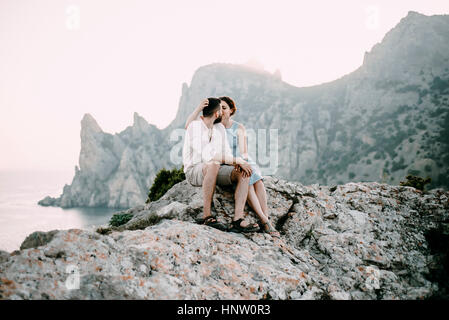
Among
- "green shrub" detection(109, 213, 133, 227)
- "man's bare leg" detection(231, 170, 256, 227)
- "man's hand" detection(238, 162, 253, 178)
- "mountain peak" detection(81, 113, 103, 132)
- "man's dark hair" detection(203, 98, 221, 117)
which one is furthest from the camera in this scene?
"mountain peak" detection(81, 113, 103, 132)

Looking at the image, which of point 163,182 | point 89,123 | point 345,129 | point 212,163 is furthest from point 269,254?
point 89,123

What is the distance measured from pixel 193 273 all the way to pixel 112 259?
1.08m

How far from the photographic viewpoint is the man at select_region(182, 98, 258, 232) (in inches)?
185

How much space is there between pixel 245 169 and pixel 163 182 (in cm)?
2173

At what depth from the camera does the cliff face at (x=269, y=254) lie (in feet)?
8.96

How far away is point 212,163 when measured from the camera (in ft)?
15.3

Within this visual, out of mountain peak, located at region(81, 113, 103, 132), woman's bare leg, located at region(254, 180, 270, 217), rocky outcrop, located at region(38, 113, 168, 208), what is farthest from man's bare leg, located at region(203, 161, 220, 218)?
mountain peak, located at region(81, 113, 103, 132)

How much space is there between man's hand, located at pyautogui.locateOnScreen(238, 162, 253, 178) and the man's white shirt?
0.32 metres

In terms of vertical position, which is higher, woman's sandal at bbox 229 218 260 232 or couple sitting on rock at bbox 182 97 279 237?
couple sitting on rock at bbox 182 97 279 237

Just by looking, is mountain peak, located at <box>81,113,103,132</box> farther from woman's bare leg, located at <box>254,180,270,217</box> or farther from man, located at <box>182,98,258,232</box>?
woman's bare leg, located at <box>254,180,270,217</box>

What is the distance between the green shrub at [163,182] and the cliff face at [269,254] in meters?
16.8

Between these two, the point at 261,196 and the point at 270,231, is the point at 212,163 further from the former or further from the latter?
the point at 270,231

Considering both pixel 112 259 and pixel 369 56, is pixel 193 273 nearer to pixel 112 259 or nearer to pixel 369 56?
pixel 112 259
